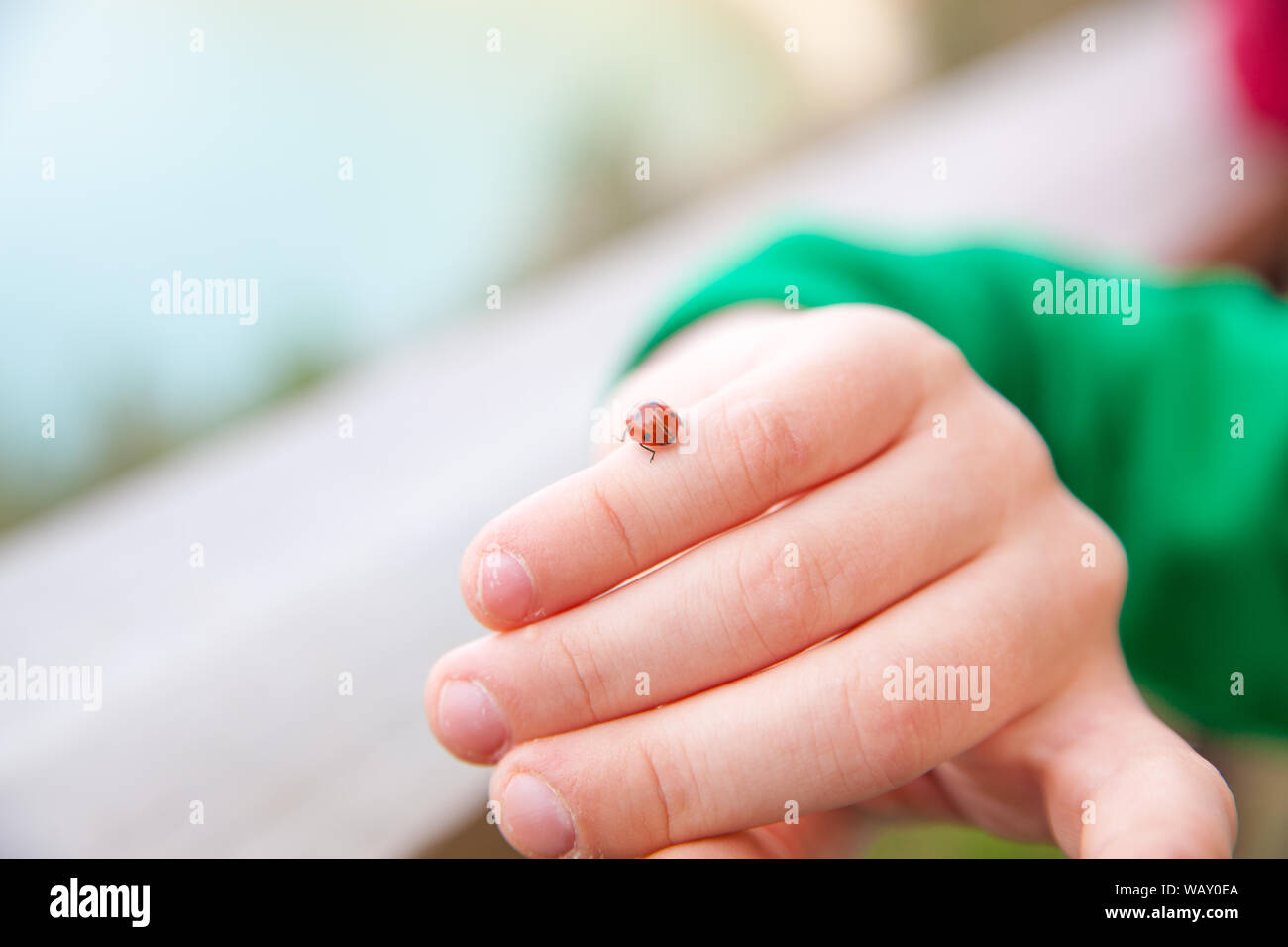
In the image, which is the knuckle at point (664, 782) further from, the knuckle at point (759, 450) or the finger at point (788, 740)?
the knuckle at point (759, 450)

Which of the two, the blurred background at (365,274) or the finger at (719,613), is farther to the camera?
the blurred background at (365,274)

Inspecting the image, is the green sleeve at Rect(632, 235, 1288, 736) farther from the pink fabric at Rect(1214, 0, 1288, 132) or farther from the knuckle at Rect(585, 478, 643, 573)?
the pink fabric at Rect(1214, 0, 1288, 132)

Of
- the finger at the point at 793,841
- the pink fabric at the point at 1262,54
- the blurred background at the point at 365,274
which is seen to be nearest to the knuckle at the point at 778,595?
the finger at the point at 793,841

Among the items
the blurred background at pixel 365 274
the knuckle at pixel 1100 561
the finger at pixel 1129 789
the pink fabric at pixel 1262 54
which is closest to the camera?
the finger at pixel 1129 789

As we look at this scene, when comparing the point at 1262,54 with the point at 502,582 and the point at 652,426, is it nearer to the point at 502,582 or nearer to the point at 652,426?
the point at 652,426

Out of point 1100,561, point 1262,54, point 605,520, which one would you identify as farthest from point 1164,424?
point 1262,54

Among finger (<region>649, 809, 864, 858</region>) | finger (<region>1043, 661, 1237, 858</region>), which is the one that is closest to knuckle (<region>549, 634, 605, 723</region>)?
finger (<region>649, 809, 864, 858</region>)

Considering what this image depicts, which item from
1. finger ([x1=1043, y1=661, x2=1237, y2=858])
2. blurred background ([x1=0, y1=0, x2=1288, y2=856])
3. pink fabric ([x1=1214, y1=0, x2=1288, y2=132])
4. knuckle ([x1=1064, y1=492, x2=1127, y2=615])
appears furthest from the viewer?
pink fabric ([x1=1214, y1=0, x2=1288, y2=132])
